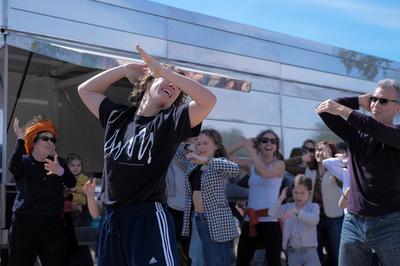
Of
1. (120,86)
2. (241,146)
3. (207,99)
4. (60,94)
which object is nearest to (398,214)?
(207,99)

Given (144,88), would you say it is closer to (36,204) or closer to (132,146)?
(132,146)

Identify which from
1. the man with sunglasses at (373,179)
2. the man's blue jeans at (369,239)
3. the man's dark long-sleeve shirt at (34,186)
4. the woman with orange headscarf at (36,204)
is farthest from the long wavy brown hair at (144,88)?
the man's dark long-sleeve shirt at (34,186)

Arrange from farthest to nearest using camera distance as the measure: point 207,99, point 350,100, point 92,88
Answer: point 350,100
point 92,88
point 207,99

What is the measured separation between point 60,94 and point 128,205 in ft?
15.5

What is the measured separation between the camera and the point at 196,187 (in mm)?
5207

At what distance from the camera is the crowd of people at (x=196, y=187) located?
274 cm

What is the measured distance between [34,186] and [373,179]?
2.76 meters

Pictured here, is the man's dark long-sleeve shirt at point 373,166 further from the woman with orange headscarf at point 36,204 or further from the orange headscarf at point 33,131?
the orange headscarf at point 33,131

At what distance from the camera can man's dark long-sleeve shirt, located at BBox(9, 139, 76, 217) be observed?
15.3 ft

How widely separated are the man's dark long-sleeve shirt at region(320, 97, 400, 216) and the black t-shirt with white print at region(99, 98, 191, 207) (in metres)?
1.43

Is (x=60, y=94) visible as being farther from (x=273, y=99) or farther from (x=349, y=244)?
(x=349, y=244)

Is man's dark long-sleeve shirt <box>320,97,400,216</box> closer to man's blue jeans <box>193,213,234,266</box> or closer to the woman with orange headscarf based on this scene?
man's blue jeans <box>193,213,234,266</box>

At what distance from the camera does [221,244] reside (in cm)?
504

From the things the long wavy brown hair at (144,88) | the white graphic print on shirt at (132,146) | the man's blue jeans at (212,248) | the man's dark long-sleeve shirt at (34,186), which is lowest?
the man's blue jeans at (212,248)
